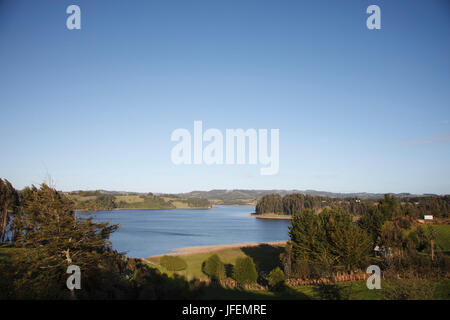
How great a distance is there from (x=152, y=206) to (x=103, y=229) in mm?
190014

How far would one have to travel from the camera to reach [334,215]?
92.1 feet

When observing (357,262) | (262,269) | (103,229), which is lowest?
(262,269)

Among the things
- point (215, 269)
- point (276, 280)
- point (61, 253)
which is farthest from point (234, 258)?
point (61, 253)

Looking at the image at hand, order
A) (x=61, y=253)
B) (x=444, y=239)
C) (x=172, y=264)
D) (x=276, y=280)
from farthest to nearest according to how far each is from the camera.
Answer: (x=444, y=239) < (x=172, y=264) < (x=276, y=280) < (x=61, y=253)

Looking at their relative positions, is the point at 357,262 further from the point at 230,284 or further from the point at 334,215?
the point at 230,284

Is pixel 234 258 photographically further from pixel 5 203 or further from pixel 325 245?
pixel 5 203

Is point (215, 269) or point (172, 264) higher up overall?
point (215, 269)

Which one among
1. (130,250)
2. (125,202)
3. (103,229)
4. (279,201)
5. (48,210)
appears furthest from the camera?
(125,202)

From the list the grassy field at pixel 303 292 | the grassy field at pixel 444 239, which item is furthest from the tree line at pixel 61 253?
the grassy field at pixel 444 239

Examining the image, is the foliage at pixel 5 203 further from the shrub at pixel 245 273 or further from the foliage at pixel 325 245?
the foliage at pixel 325 245

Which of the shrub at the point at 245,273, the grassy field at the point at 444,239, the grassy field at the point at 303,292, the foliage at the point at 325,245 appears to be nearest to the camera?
the grassy field at the point at 303,292


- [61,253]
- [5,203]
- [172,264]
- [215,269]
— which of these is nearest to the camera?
[61,253]
